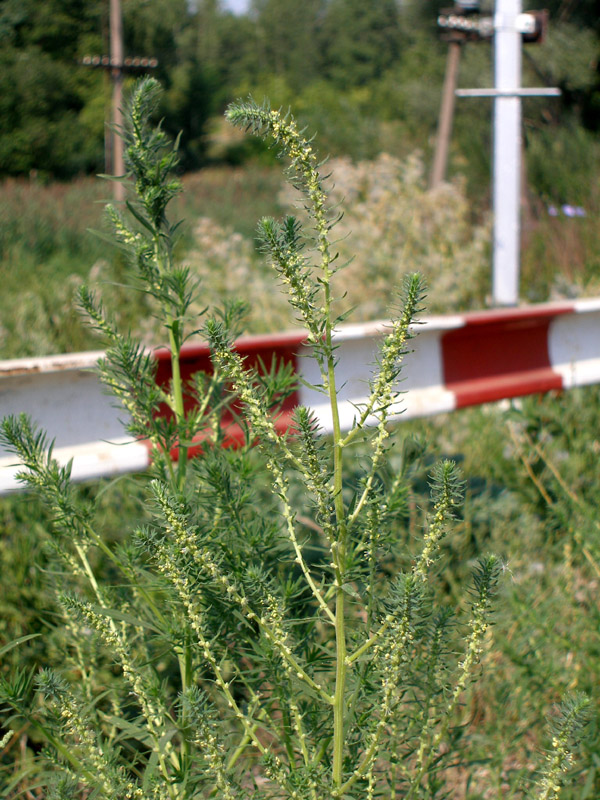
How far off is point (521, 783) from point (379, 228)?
7.17 meters

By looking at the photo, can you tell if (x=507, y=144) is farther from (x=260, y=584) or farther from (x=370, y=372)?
(x=260, y=584)

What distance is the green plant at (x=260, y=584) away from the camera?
36.7 inches

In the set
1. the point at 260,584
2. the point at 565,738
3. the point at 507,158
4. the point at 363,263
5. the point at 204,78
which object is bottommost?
the point at 565,738

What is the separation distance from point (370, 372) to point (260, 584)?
114 cm

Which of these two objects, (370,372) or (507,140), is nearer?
(370,372)

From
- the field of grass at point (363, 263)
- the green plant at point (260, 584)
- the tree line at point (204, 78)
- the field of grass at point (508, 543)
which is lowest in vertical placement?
the field of grass at point (508, 543)

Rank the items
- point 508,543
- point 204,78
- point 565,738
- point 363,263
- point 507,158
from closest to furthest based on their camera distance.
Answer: point 565,738 < point 508,543 < point 507,158 < point 363,263 < point 204,78

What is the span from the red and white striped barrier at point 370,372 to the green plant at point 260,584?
1.90 feet

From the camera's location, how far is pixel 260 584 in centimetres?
101

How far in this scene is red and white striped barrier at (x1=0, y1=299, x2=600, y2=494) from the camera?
74.9 inches

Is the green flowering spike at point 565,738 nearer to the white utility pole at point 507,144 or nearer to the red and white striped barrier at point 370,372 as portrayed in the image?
the red and white striped barrier at point 370,372

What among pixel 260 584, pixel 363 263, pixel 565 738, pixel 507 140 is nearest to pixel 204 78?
pixel 363 263

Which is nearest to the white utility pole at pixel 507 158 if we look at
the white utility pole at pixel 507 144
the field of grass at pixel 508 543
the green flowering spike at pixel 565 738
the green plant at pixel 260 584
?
the white utility pole at pixel 507 144

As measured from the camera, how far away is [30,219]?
11.3 meters
